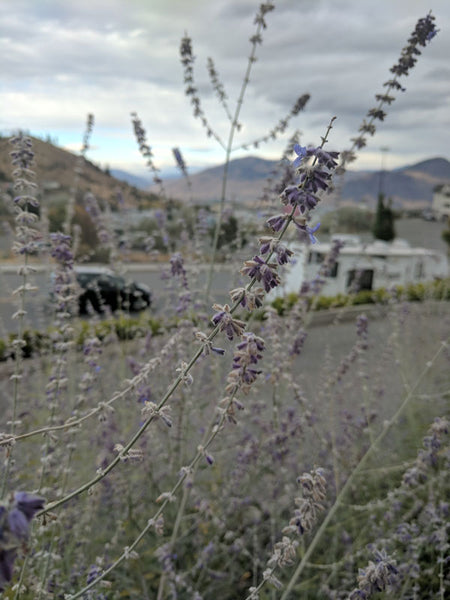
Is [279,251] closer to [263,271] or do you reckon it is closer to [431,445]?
[263,271]

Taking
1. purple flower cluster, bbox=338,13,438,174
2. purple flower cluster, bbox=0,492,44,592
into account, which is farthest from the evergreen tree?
purple flower cluster, bbox=0,492,44,592

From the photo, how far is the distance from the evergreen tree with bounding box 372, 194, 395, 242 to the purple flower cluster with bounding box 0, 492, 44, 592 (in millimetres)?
38922

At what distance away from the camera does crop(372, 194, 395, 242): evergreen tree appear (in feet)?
124

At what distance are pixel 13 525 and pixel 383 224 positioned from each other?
3944cm

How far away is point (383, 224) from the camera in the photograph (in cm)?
3772

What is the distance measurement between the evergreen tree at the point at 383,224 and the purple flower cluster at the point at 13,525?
38922 millimetres

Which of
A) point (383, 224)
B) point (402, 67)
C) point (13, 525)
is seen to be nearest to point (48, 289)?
point (402, 67)

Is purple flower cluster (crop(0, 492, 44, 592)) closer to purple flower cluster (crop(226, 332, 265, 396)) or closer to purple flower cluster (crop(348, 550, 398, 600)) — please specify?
purple flower cluster (crop(226, 332, 265, 396))

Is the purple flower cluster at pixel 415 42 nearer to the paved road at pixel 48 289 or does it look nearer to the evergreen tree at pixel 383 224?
the paved road at pixel 48 289

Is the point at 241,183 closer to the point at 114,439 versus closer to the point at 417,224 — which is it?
the point at 114,439

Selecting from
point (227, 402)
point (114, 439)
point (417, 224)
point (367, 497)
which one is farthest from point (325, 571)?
point (417, 224)

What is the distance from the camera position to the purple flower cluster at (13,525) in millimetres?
762

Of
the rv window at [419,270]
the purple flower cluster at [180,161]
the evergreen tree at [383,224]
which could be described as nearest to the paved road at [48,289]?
the purple flower cluster at [180,161]

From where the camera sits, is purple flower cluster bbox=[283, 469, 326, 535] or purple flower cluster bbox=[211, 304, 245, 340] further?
purple flower cluster bbox=[283, 469, 326, 535]
